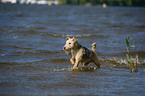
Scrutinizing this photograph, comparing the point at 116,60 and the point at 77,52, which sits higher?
the point at 77,52

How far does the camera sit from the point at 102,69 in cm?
922

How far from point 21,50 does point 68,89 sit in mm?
6131

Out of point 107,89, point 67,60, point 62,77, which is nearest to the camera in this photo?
point 107,89

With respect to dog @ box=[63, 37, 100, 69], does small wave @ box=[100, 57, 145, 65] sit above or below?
below

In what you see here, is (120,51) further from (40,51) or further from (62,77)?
(62,77)

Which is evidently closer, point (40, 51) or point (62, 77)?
point (62, 77)

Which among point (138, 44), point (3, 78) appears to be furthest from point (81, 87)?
point (138, 44)

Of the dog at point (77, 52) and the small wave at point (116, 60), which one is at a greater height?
the dog at point (77, 52)

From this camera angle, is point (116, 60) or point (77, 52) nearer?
point (77, 52)

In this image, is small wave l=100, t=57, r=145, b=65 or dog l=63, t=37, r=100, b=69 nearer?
dog l=63, t=37, r=100, b=69

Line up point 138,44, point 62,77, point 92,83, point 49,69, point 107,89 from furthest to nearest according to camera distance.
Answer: point 138,44, point 49,69, point 62,77, point 92,83, point 107,89

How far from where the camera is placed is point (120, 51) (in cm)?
1274

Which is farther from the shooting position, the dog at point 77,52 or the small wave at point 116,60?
the small wave at point 116,60

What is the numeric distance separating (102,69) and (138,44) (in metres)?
5.98
